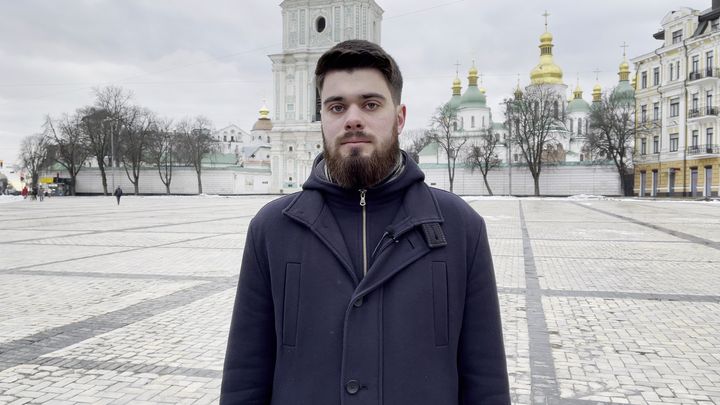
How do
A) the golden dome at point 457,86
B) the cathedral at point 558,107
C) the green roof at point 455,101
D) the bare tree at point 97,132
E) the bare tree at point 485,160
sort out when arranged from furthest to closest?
the golden dome at point 457,86
the green roof at point 455,101
the cathedral at point 558,107
the bare tree at point 97,132
the bare tree at point 485,160

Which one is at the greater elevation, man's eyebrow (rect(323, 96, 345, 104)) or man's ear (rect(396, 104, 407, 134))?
man's eyebrow (rect(323, 96, 345, 104))

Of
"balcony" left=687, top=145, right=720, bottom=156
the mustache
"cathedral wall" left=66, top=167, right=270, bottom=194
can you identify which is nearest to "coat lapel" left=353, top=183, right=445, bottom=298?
the mustache

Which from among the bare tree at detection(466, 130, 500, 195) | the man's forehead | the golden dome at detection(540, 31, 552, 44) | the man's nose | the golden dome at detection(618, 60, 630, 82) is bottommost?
the man's nose

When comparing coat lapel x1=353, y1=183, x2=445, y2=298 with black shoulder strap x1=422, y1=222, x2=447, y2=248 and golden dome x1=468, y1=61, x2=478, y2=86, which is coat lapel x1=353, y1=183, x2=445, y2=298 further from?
golden dome x1=468, y1=61, x2=478, y2=86

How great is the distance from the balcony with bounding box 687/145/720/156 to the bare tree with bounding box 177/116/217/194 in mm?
46446

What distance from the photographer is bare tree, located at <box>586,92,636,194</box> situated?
48.0 m

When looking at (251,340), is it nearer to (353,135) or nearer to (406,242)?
(406,242)

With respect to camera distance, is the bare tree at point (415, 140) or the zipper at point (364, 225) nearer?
the zipper at point (364, 225)

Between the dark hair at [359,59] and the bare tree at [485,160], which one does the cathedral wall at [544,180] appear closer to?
the bare tree at [485,160]

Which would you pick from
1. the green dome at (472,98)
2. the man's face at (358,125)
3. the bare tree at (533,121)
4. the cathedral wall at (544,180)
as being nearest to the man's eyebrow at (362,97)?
the man's face at (358,125)

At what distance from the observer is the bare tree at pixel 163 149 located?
63188mm

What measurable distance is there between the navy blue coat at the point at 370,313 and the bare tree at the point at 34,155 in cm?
6719

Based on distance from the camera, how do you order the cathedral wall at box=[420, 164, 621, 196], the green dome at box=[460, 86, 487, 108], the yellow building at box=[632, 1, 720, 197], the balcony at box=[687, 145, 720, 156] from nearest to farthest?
the balcony at box=[687, 145, 720, 156]
the yellow building at box=[632, 1, 720, 197]
the cathedral wall at box=[420, 164, 621, 196]
the green dome at box=[460, 86, 487, 108]

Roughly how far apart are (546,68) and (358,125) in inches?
2988
